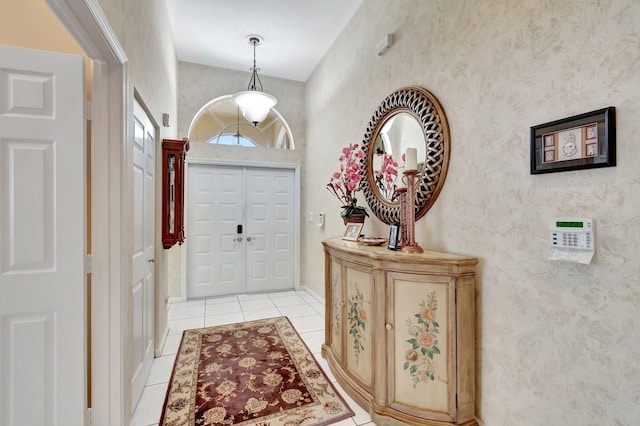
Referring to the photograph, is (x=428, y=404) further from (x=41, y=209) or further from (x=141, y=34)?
(x=141, y=34)

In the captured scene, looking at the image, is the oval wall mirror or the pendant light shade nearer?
the oval wall mirror

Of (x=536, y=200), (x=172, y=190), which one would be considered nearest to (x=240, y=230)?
(x=172, y=190)

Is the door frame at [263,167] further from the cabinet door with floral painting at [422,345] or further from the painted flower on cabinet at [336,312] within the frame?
the cabinet door with floral painting at [422,345]

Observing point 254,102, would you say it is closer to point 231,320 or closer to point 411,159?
point 411,159

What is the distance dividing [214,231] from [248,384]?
2.65 metres

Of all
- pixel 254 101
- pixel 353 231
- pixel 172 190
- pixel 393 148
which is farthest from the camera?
pixel 254 101

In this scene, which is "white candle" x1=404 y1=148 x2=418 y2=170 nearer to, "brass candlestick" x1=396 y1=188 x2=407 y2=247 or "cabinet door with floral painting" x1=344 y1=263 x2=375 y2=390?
"brass candlestick" x1=396 y1=188 x2=407 y2=247

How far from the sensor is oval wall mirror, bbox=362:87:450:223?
1925 mm

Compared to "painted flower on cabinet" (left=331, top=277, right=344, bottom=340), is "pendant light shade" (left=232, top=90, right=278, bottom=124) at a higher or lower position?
higher

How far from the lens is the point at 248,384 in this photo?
2170 mm

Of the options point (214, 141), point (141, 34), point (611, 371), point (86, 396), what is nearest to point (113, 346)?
point (86, 396)

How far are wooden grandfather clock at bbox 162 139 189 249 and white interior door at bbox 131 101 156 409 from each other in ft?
0.68

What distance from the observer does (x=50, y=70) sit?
4.52 ft

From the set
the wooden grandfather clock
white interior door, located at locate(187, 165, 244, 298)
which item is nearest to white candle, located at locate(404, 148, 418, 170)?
the wooden grandfather clock
